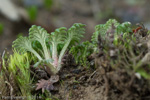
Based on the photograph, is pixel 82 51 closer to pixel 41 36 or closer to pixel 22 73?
pixel 41 36

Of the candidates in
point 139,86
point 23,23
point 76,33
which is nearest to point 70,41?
point 76,33

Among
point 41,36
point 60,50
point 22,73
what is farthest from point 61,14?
point 22,73

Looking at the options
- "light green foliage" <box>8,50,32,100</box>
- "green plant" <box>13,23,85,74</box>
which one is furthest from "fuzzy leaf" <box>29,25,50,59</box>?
"light green foliage" <box>8,50,32,100</box>

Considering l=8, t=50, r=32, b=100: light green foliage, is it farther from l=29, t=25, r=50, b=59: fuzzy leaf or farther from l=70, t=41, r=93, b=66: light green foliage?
l=70, t=41, r=93, b=66: light green foliage

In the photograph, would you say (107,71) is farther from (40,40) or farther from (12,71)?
(12,71)

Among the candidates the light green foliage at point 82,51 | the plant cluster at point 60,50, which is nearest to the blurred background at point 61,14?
the plant cluster at point 60,50

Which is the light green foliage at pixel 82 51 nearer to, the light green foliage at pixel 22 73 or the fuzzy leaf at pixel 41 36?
the fuzzy leaf at pixel 41 36
